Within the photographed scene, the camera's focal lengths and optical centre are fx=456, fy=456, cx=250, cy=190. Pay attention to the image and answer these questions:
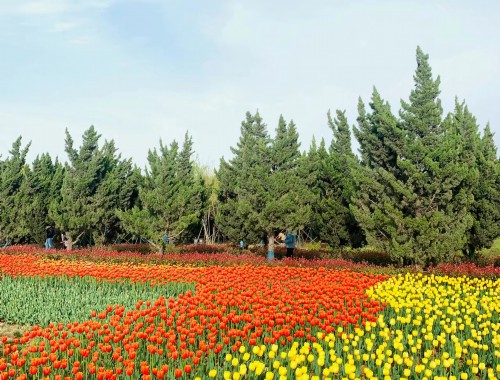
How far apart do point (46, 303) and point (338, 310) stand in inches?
254

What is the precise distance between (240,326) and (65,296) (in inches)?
200

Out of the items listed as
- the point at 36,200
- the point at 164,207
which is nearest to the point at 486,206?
the point at 164,207

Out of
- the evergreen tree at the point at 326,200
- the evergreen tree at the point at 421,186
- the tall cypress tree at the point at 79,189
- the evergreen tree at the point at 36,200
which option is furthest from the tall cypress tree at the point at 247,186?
the evergreen tree at the point at 36,200

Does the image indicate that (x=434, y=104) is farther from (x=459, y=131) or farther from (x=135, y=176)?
(x=135, y=176)

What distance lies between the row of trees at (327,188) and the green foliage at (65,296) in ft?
28.0

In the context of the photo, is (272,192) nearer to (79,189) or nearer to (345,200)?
(345,200)

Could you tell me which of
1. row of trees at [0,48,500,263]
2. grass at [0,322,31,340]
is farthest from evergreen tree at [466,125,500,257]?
grass at [0,322,31,340]

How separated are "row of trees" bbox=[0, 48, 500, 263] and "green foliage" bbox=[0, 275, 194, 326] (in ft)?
28.0

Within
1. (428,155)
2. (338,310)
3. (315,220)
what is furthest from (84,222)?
(338,310)

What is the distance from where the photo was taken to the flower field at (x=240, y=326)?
5.93 metres

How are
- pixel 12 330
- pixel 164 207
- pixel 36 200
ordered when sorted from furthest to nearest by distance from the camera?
1. pixel 36 200
2. pixel 164 207
3. pixel 12 330

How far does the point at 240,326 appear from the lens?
816 centimetres

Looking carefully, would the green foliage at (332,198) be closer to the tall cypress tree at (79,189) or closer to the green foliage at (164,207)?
the green foliage at (164,207)

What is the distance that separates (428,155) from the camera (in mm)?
16188
